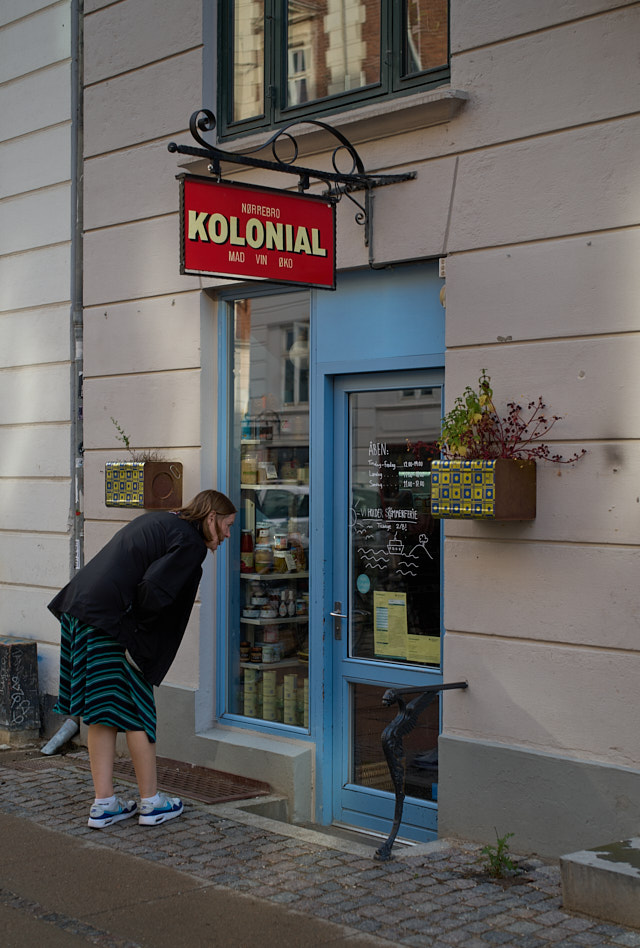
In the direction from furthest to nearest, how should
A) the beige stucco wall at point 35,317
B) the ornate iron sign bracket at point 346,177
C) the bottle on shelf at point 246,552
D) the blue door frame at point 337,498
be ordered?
1. the beige stucco wall at point 35,317
2. the bottle on shelf at point 246,552
3. the blue door frame at point 337,498
4. the ornate iron sign bracket at point 346,177

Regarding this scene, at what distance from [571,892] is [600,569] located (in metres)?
1.40

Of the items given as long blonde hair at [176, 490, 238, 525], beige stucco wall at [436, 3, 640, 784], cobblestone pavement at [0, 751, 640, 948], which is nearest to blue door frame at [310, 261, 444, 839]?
beige stucco wall at [436, 3, 640, 784]

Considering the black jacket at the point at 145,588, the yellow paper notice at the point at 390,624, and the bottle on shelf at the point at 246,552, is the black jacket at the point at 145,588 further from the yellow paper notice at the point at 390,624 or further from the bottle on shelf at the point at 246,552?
the bottle on shelf at the point at 246,552

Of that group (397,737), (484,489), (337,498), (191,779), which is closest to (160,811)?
(191,779)

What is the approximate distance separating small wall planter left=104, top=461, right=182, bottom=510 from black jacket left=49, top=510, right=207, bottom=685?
4.03 ft

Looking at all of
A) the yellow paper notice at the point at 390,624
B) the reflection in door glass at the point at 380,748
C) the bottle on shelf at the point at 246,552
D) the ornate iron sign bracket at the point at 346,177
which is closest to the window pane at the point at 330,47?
the ornate iron sign bracket at the point at 346,177

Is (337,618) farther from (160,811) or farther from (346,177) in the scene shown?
(346,177)

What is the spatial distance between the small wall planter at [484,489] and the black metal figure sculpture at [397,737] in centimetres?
88

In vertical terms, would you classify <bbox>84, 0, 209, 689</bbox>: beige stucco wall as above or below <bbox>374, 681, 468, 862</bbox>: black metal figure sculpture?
above

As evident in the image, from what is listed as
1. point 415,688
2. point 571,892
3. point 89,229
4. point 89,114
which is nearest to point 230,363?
point 89,229

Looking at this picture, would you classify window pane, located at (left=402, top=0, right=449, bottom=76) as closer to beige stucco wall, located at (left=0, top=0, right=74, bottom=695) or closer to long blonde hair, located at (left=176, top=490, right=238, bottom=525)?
long blonde hair, located at (left=176, top=490, right=238, bottom=525)

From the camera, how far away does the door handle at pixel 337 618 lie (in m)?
6.50

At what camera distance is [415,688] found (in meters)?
5.31

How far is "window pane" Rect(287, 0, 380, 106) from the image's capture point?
637 cm
